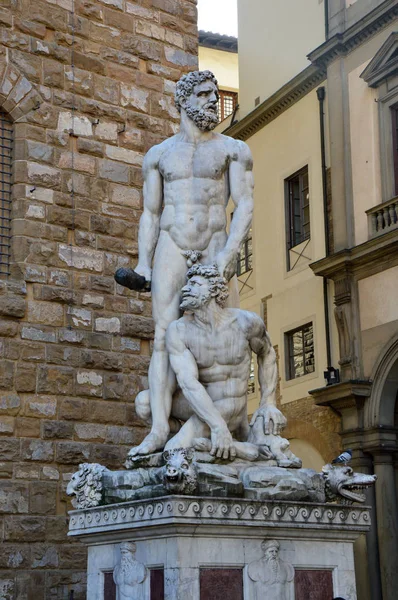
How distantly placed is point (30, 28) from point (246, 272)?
49.9 feet

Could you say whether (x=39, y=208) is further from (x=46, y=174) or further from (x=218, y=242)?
(x=218, y=242)

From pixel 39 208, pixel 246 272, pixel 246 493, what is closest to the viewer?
pixel 246 493

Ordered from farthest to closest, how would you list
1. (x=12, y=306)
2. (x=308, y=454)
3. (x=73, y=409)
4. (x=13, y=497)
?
(x=308, y=454) → (x=73, y=409) → (x=12, y=306) → (x=13, y=497)

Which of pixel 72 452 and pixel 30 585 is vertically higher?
pixel 72 452

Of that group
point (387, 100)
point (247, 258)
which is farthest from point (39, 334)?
point (247, 258)

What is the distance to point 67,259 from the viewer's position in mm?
11328

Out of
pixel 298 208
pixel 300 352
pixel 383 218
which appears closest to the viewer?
pixel 383 218

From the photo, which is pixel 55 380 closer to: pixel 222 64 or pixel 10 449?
pixel 10 449

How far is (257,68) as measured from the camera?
86.9 ft

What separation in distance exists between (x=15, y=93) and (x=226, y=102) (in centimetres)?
1946

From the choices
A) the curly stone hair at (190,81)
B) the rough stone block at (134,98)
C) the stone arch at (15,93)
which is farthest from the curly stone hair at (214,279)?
the rough stone block at (134,98)

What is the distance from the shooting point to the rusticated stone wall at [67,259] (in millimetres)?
10602

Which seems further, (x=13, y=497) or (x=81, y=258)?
(x=81, y=258)

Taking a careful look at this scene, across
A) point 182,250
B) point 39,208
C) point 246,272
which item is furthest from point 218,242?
point 246,272
